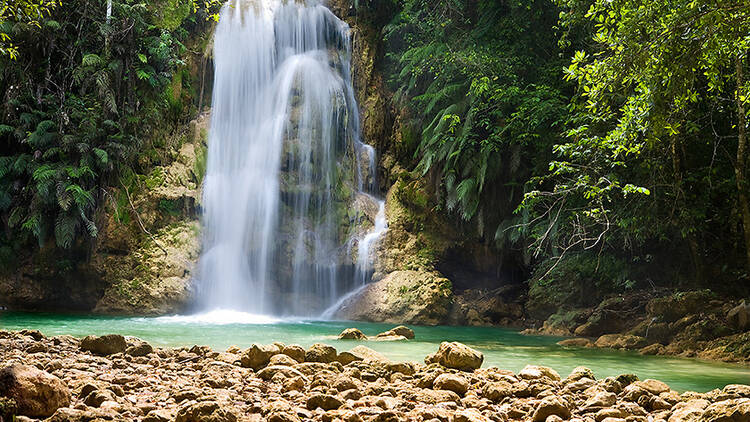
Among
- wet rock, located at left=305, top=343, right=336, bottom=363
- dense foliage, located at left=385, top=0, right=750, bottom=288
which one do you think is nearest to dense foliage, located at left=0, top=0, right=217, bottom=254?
dense foliage, located at left=385, top=0, right=750, bottom=288

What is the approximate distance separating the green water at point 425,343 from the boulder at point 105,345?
6.28 ft

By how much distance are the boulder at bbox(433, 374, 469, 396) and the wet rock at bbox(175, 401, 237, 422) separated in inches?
70.3

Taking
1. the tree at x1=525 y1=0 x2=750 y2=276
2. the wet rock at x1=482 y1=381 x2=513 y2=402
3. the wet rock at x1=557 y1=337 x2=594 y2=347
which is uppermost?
the tree at x1=525 y1=0 x2=750 y2=276

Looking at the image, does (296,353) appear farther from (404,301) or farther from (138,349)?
(404,301)

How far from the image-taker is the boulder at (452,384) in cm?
414

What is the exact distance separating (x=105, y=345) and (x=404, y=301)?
9.57 meters

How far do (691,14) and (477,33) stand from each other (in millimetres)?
10792

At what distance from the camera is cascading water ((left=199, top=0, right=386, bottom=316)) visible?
15742 mm

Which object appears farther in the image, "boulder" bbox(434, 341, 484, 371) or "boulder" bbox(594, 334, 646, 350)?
"boulder" bbox(594, 334, 646, 350)

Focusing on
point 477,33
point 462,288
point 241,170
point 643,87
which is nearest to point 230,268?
point 241,170

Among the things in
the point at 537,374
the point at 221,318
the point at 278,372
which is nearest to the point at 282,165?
the point at 221,318

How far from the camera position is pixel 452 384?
414 centimetres

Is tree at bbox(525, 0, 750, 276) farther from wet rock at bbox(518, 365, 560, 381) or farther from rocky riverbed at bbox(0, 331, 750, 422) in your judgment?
rocky riverbed at bbox(0, 331, 750, 422)

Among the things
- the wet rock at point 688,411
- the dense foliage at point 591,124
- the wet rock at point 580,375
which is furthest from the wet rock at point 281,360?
the dense foliage at point 591,124
